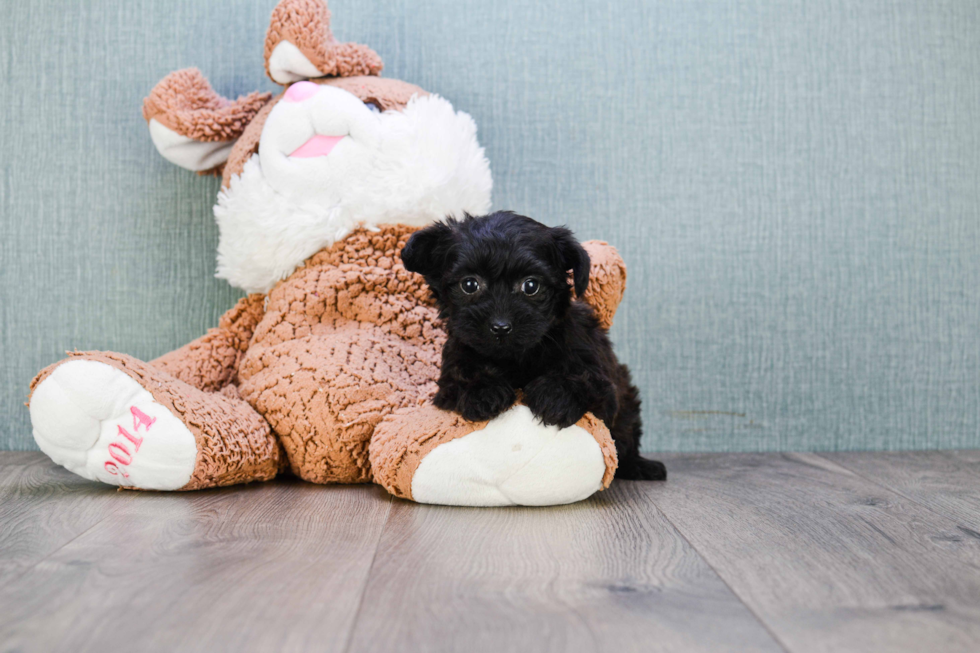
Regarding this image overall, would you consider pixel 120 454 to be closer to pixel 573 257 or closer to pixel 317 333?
pixel 317 333

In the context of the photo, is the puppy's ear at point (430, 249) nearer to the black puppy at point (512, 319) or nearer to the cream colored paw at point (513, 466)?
the black puppy at point (512, 319)

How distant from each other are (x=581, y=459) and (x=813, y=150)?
46.7 inches

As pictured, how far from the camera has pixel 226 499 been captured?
125cm

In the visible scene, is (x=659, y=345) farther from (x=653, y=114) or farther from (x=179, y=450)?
(x=179, y=450)

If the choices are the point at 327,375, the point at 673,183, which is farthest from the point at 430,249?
the point at 673,183

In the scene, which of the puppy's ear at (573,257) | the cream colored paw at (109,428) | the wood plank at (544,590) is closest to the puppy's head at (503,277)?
the puppy's ear at (573,257)

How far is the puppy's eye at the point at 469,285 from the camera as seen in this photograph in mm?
1093

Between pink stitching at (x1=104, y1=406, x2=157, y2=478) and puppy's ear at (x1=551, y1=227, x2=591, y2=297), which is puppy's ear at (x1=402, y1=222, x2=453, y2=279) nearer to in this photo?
puppy's ear at (x1=551, y1=227, x2=591, y2=297)

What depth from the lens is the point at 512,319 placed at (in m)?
1.05

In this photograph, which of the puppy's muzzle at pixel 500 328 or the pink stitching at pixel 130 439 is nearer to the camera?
the puppy's muzzle at pixel 500 328

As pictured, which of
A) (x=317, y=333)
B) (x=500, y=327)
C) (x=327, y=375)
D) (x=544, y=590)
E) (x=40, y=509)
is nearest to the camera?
(x=544, y=590)

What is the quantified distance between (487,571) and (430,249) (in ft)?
1.75

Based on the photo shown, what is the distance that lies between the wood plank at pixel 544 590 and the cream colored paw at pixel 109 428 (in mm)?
419

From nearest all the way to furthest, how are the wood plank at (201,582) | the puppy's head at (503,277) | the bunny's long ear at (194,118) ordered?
the wood plank at (201,582) < the puppy's head at (503,277) < the bunny's long ear at (194,118)
